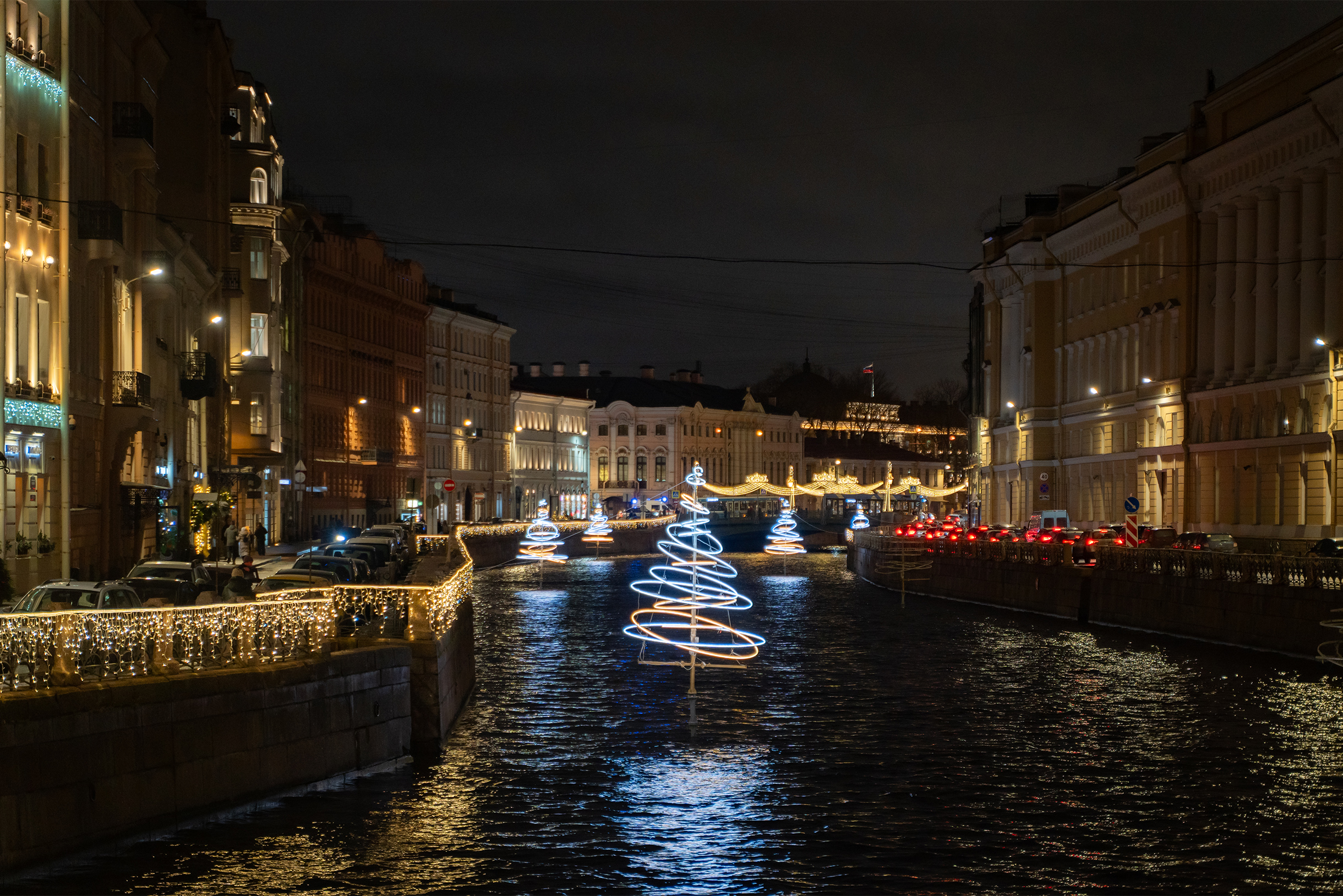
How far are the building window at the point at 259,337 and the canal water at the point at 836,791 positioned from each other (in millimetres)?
34276

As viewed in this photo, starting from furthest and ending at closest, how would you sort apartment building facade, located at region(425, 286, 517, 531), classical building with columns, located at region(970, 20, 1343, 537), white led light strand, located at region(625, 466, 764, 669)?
apartment building facade, located at region(425, 286, 517, 531)
classical building with columns, located at region(970, 20, 1343, 537)
white led light strand, located at region(625, 466, 764, 669)

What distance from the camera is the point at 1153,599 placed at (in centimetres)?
4681

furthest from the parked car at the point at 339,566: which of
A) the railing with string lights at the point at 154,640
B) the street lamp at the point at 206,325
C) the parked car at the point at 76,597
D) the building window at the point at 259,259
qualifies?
the building window at the point at 259,259

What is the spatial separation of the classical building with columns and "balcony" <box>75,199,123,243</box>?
40.2m

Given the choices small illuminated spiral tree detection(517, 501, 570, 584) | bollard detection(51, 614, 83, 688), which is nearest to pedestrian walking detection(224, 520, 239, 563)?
small illuminated spiral tree detection(517, 501, 570, 584)

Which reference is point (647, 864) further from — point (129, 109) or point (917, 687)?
point (129, 109)

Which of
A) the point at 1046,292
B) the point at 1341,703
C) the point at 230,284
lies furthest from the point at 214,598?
the point at 1046,292

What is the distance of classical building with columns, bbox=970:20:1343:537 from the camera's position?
63312 mm

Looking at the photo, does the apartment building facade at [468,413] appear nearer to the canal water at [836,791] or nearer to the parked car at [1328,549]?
the parked car at [1328,549]

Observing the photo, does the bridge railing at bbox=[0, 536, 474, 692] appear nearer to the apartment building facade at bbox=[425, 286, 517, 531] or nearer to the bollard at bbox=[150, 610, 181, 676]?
the bollard at bbox=[150, 610, 181, 676]

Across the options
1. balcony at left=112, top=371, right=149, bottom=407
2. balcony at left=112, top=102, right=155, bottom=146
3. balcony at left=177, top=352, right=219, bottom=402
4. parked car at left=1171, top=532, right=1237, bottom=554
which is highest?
balcony at left=112, top=102, right=155, bottom=146

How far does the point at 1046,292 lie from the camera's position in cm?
10294

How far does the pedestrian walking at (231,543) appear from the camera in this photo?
55.6 metres

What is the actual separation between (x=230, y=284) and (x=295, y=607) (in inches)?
1903
